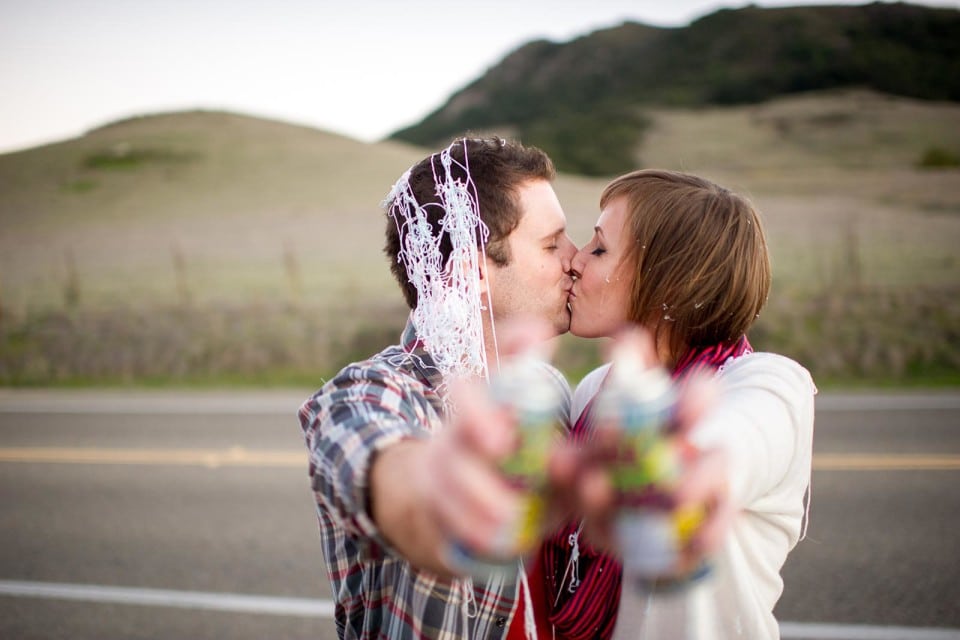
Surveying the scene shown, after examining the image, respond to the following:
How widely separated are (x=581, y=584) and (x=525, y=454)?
1.22 meters

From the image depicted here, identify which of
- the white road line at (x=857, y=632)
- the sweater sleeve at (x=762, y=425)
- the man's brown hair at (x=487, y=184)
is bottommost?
the white road line at (x=857, y=632)

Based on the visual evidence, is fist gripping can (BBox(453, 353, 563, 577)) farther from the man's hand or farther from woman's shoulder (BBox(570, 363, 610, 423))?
woman's shoulder (BBox(570, 363, 610, 423))

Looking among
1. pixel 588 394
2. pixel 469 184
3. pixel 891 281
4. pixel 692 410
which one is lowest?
pixel 891 281

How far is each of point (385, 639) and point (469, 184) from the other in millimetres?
1253

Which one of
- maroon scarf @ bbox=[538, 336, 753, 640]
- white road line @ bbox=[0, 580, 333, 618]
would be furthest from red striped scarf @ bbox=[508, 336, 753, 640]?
white road line @ bbox=[0, 580, 333, 618]

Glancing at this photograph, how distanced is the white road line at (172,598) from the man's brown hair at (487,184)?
2839 millimetres

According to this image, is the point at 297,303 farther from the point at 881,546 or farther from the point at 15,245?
the point at 15,245

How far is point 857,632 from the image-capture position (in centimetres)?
359

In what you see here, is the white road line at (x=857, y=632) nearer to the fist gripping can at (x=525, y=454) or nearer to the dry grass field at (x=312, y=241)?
the dry grass field at (x=312, y=241)

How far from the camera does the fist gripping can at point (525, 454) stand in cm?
72

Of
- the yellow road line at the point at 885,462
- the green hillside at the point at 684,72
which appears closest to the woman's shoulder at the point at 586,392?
the yellow road line at the point at 885,462

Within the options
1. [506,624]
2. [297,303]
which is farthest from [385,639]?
[297,303]

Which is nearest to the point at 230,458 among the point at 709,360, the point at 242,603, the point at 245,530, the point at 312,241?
the point at 245,530

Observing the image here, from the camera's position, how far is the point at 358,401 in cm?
139
